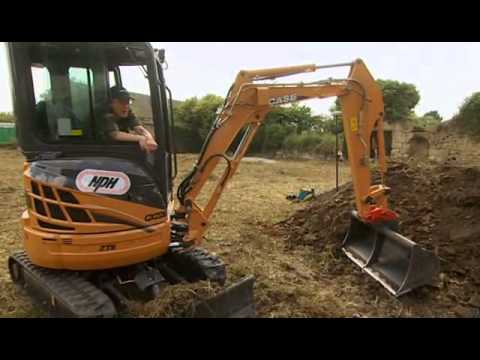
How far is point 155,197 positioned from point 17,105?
133 cm

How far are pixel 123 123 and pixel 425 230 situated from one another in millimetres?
4142

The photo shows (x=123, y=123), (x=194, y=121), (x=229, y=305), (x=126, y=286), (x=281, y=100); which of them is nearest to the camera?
(x=229, y=305)

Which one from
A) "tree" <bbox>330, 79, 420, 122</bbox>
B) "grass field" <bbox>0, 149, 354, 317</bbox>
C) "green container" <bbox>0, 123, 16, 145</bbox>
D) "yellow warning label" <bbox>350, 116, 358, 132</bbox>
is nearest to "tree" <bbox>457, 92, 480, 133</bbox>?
"grass field" <bbox>0, 149, 354, 317</bbox>

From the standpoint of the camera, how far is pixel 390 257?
4.54 metres

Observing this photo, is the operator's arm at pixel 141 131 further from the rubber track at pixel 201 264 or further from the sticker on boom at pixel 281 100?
the sticker on boom at pixel 281 100

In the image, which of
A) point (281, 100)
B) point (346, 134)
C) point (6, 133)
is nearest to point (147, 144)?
point (281, 100)

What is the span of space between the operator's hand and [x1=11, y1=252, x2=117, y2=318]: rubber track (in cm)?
123

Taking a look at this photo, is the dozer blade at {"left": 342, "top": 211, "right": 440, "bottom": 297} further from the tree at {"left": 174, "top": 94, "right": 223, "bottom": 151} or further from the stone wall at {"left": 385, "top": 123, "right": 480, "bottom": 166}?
the tree at {"left": 174, "top": 94, "right": 223, "bottom": 151}

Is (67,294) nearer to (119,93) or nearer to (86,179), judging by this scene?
(86,179)

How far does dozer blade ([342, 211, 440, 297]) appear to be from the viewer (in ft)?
13.4

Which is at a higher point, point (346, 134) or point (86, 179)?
point (346, 134)

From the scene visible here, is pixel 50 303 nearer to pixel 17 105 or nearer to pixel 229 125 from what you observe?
pixel 17 105

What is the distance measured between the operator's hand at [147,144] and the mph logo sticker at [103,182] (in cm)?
29

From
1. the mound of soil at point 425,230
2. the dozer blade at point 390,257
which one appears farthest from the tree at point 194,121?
the dozer blade at point 390,257
